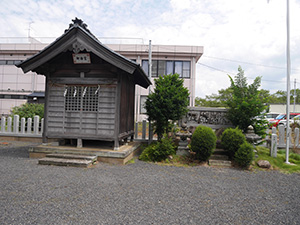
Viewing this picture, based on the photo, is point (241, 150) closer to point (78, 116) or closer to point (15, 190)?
point (78, 116)

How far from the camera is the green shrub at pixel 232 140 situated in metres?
6.73

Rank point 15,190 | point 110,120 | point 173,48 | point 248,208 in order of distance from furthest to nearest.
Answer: point 173,48 → point 110,120 → point 15,190 → point 248,208

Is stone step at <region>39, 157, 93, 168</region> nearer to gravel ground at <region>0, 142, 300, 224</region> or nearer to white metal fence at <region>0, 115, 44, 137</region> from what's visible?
gravel ground at <region>0, 142, 300, 224</region>

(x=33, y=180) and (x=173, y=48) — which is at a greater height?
(x=173, y=48)

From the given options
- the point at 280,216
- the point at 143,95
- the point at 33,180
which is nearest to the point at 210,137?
the point at 280,216

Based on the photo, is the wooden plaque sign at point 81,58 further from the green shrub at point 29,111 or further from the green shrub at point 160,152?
the green shrub at point 29,111

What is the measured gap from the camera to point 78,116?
23.4ft

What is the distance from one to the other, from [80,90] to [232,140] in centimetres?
564

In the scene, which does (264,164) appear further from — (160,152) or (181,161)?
(160,152)

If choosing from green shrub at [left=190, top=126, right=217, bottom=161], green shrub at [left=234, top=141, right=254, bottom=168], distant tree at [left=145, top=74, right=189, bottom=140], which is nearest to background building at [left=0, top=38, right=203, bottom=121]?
distant tree at [left=145, top=74, right=189, bottom=140]

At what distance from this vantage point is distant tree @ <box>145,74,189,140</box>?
7691mm

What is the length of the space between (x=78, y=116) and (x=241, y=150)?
5673 millimetres

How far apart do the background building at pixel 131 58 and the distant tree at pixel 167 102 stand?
39.0ft

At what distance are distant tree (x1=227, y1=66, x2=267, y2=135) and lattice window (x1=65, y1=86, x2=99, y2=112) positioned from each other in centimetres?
525
